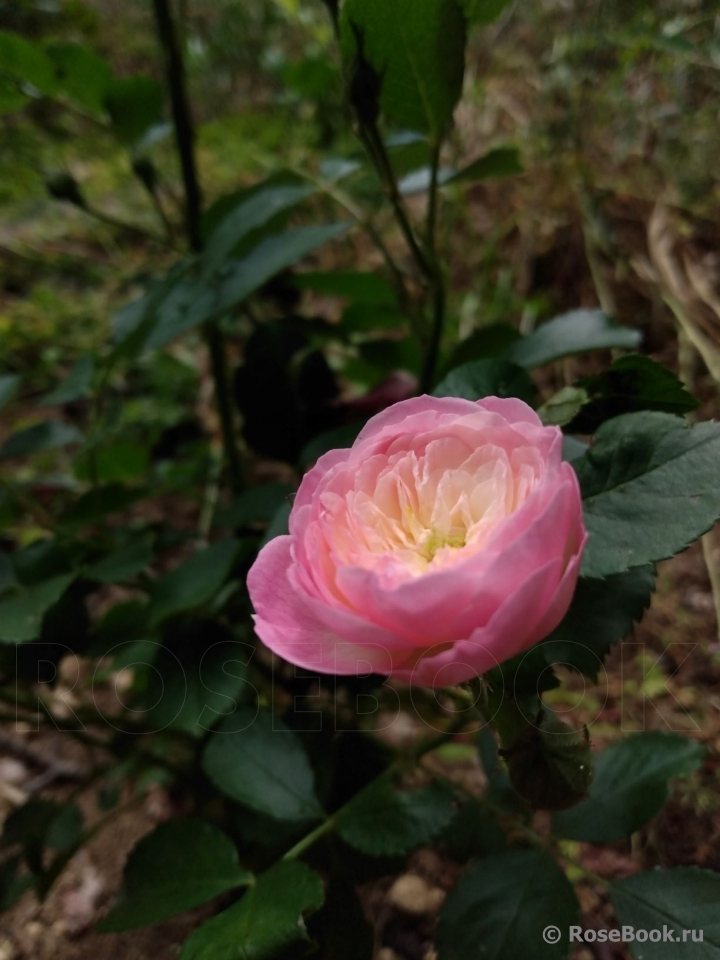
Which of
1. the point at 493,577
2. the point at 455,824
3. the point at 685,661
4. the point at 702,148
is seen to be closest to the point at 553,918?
the point at 455,824

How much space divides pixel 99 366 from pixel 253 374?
0.51 feet

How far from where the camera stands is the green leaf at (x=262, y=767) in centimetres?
49

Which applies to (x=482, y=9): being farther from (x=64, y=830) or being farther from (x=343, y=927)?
(x=64, y=830)

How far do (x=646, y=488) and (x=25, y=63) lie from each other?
61cm

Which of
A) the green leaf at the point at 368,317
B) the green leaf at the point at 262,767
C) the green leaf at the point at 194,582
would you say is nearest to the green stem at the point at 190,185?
the green leaf at the point at 368,317

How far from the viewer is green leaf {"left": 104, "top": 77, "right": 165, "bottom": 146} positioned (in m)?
0.66

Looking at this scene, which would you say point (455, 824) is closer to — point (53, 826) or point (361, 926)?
point (361, 926)

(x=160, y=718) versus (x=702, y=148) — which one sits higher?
(x=702, y=148)

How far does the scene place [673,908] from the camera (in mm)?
406

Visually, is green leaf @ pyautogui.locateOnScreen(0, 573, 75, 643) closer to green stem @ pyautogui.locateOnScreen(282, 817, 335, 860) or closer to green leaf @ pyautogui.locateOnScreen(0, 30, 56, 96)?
green stem @ pyautogui.locateOnScreen(282, 817, 335, 860)

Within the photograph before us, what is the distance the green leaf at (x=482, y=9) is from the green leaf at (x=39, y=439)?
20.4 inches

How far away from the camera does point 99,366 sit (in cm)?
64

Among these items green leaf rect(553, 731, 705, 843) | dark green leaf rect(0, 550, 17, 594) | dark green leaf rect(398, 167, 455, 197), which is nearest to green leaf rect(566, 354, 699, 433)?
green leaf rect(553, 731, 705, 843)

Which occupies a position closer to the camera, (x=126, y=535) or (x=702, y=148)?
(x=126, y=535)
